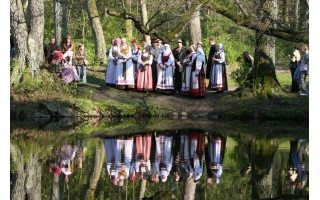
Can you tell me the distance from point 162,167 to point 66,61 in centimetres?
1632

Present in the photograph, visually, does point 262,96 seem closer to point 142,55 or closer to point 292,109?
point 292,109

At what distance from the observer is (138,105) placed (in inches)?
1088

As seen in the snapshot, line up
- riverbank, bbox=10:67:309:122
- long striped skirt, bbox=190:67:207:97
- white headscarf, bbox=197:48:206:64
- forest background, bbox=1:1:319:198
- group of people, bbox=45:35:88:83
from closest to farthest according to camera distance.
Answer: riverbank, bbox=10:67:309:122 < long striped skirt, bbox=190:67:207:97 < white headscarf, bbox=197:48:206:64 < group of people, bbox=45:35:88:83 < forest background, bbox=1:1:319:198

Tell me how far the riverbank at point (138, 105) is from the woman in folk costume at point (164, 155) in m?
7.06

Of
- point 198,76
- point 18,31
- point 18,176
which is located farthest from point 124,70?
point 18,176

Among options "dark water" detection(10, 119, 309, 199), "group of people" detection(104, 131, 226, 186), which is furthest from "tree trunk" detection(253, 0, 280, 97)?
"group of people" detection(104, 131, 226, 186)

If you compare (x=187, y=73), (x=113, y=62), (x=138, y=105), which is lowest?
(x=138, y=105)

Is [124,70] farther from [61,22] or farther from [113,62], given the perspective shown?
[61,22]

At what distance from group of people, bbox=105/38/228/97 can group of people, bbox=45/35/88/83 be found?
1302 millimetres

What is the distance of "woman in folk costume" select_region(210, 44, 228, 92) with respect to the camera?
29.6m

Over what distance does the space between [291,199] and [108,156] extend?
533cm

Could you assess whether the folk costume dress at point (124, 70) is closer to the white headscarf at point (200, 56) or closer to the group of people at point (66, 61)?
the group of people at point (66, 61)

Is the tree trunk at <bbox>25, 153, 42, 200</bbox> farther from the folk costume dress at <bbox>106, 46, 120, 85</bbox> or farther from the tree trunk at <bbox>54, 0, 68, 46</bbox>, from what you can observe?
the tree trunk at <bbox>54, 0, 68, 46</bbox>

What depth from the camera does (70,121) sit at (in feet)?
83.7
